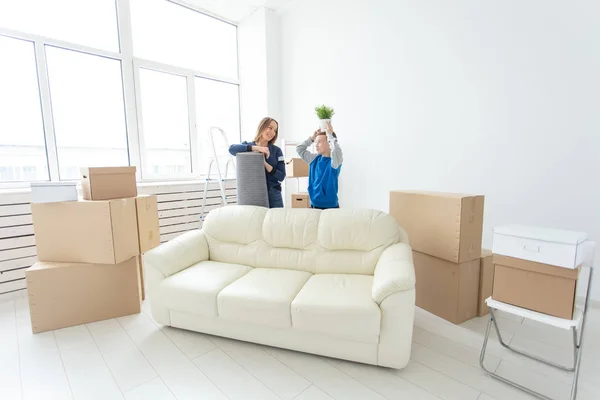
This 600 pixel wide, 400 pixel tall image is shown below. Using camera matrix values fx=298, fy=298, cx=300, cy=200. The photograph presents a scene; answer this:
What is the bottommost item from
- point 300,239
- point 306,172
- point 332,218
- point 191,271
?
point 191,271

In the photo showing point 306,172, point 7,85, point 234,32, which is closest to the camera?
point 7,85

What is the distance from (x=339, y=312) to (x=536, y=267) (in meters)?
1.00

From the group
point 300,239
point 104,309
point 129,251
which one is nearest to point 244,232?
point 300,239

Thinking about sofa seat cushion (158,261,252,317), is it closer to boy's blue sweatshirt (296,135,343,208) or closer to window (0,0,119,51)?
boy's blue sweatshirt (296,135,343,208)

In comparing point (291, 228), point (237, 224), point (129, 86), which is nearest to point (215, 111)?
point (129, 86)

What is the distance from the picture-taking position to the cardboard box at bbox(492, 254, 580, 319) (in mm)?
1383

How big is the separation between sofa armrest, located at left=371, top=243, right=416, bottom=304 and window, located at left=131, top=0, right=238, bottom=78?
4005 millimetres

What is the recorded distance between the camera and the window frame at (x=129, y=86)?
10.3 feet

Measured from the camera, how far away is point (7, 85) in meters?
3.00

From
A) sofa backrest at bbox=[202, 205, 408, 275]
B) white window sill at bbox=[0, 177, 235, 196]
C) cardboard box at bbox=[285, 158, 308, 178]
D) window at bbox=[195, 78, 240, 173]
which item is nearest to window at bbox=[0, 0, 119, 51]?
window at bbox=[195, 78, 240, 173]

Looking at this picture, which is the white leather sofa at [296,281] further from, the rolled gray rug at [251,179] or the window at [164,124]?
the window at [164,124]

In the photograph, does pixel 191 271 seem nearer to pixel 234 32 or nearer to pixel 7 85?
pixel 7 85

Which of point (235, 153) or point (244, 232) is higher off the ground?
point (235, 153)

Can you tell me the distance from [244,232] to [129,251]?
0.91 meters
